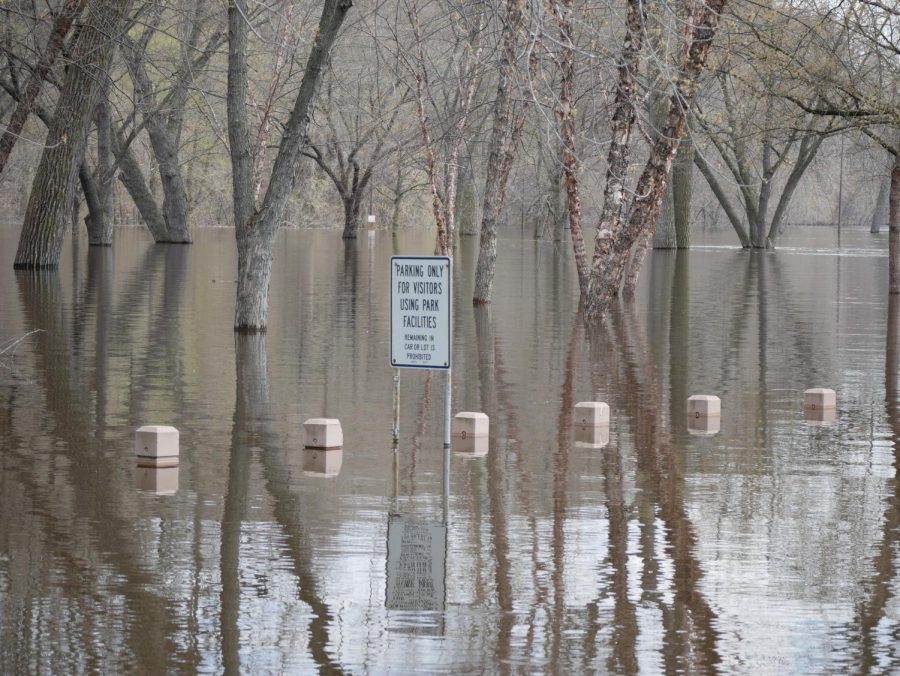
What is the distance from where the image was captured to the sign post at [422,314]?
980cm

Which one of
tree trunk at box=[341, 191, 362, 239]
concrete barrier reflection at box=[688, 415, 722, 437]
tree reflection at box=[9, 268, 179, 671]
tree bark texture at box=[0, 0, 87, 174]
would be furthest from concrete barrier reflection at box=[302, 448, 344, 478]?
tree trunk at box=[341, 191, 362, 239]

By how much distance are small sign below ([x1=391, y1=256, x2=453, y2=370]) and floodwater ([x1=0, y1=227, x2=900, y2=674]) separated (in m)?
0.67

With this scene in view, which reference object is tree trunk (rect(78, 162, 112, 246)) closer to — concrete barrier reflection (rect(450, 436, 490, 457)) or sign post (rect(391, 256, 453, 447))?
concrete barrier reflection (rect(450, 436, 490, 457))

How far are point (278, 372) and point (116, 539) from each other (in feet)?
24.9

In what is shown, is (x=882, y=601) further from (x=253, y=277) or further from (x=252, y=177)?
(x=252, y=177)

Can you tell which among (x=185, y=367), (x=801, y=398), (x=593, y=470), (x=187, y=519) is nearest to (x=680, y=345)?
(x=801, y=398)

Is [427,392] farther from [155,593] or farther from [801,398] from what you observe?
[155,593]

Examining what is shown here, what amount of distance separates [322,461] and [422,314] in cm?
113

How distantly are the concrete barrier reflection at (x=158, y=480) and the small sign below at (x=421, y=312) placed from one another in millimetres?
1693

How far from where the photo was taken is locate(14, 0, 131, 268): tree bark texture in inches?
1085

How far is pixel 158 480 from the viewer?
29.3 ft

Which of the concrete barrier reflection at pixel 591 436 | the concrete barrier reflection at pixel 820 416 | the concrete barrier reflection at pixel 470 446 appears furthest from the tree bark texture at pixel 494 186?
the concrete barrier reflection at pixel 470 446

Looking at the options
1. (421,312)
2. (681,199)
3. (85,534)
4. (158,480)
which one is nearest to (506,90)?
(421,312)

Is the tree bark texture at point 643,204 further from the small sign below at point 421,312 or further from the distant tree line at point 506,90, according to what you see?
the small sign below at point 421,312
